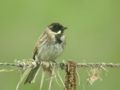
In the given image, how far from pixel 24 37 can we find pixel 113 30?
1531mm

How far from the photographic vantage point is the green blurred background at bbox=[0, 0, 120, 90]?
11.8 m

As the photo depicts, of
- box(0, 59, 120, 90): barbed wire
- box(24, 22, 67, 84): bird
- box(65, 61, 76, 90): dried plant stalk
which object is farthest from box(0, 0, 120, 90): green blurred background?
box(65, 61, 76, 90): dried plant stalk

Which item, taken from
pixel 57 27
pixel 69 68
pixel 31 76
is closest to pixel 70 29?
pixel 57 27

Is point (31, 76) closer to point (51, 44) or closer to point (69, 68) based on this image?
point (51, 44)

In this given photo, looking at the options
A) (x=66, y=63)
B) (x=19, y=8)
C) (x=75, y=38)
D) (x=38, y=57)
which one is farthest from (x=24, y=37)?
(x=66, y=63)

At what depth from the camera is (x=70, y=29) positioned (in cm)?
1402

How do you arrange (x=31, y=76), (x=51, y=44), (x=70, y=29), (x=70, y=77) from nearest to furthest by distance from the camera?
(x=70, y=77), (x=31, y=76), (x=51, y=44), (x=70, y=29)

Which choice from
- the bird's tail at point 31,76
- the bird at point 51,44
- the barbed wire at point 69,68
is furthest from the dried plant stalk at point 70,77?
the bird at point 51,44

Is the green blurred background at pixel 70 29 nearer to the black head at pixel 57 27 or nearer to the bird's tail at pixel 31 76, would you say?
the black head at pixel 57 27

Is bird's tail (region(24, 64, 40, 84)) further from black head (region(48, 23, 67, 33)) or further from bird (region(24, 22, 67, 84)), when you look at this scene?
black head (region(48, 23, 67, 33))

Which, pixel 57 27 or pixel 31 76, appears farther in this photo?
pixel 57 27

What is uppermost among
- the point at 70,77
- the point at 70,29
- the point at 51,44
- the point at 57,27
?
the point at 70,77

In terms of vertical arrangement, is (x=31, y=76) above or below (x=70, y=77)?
below

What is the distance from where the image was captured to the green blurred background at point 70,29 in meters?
11.8
